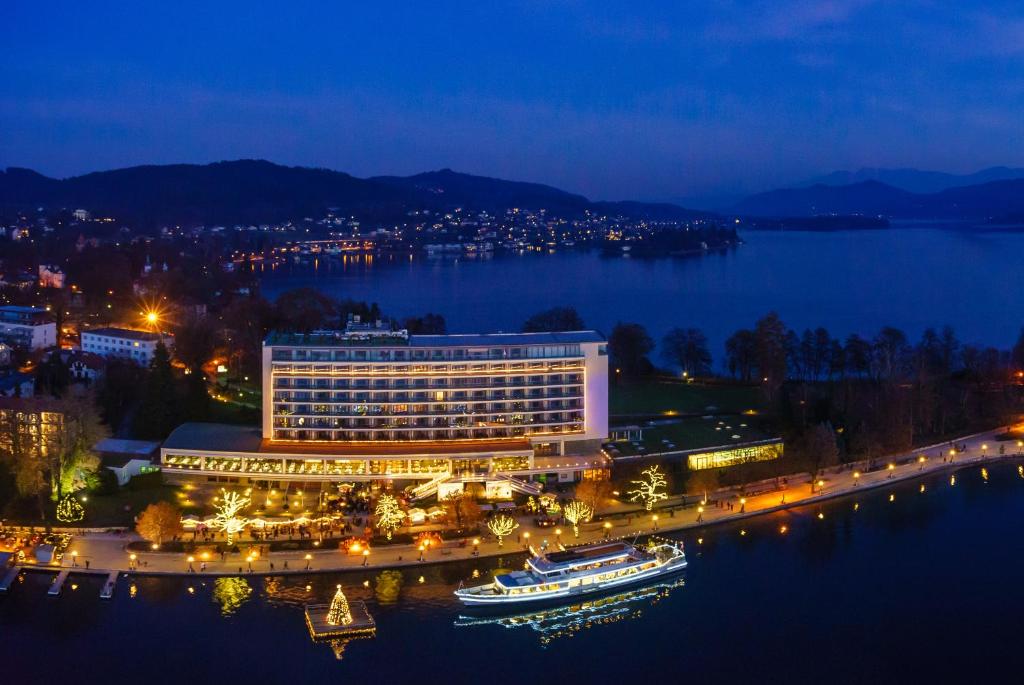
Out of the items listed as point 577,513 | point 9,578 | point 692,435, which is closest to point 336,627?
point 577,513

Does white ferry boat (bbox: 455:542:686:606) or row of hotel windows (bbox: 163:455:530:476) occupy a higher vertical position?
row of hotel windows (bbox: 163:455:530:476)

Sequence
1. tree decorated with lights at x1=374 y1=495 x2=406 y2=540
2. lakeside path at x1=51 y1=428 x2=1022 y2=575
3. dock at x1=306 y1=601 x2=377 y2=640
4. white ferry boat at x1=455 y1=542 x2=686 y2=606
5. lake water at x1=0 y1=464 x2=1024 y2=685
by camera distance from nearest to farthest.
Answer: lake water at x1=0 y1=464 x2=1024 y2=685 → dock at x1=306 y1=601 x2=377 y2=640 → white ferry boat at x1=455 y1=542 x2=686 y2=606 → lakeside path at x1=51 y1=428 x2=1022 y2=575 → tree decorated with lights at x1=374 y1=495 x2=406 y2=540

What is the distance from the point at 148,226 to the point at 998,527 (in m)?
62.8

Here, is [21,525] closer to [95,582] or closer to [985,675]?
[95,582]

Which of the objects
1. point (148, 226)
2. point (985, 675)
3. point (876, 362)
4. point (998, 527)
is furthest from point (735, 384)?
point (148, 226)

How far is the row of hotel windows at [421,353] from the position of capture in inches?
575

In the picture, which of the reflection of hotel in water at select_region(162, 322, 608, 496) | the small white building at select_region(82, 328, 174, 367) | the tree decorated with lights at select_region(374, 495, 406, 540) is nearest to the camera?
the tree decorated with lights at select_region(374, 495, 406, 540)

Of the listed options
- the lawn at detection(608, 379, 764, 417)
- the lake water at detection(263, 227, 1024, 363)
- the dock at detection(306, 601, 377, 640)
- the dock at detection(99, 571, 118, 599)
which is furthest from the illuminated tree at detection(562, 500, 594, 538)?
the lake water at detection(263, 227, 1024, 363)

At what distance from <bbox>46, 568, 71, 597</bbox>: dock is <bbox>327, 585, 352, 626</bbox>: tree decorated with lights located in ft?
10.0

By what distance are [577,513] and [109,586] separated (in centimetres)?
546

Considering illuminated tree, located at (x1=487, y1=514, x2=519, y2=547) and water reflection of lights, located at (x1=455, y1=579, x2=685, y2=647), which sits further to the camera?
illuminated tree, located at (x1=487, y1=514, x2=519, y2=547)

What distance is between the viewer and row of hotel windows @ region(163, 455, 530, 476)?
13828mm

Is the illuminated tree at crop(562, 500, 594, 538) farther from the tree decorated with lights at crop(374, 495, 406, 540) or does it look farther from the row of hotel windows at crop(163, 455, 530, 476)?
the tree decorated with lights at crop(374, 495, 406, 540)

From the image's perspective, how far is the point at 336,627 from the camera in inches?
393
